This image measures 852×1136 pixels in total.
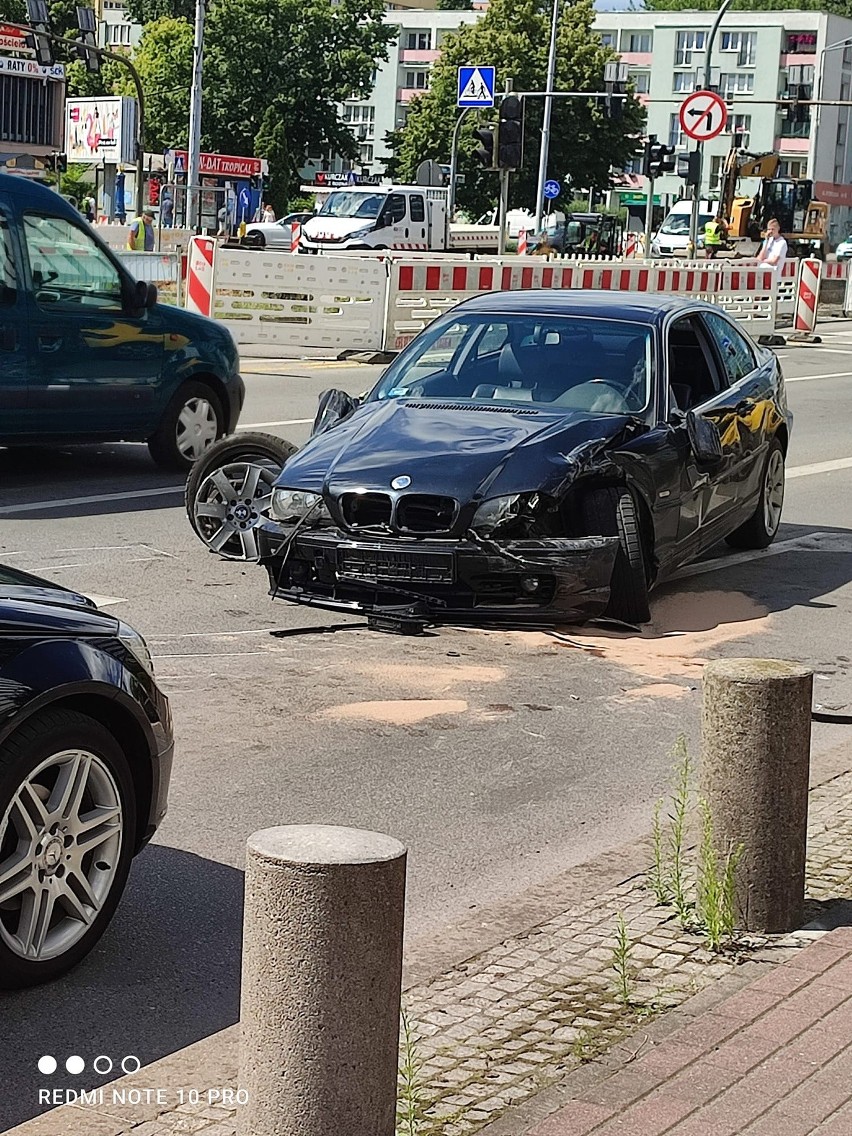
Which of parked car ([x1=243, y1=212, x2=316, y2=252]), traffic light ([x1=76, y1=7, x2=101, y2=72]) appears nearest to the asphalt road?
traffic light ([x1=76, y1=7, x2=101, y2=72])

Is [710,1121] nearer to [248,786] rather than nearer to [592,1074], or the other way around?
[592,1074]

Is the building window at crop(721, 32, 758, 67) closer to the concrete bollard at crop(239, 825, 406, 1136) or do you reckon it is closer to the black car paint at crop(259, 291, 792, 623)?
the black car paint at crop(259, 291, 792, 623)

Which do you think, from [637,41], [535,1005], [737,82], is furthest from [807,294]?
[637,41]

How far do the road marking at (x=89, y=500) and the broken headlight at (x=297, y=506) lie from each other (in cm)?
328

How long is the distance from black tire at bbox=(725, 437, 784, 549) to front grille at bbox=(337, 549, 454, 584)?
11.3 feet

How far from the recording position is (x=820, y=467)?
1555 cm

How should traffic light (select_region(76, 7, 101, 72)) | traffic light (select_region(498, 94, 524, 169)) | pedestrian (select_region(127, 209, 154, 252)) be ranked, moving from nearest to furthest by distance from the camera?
traffic light (select_region(498, 94, 524, 169)), pedestrian (select_region(127, 209, 154, 252)), traffic light (select_region(76, 7, 101, 72))

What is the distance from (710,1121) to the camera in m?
3.68

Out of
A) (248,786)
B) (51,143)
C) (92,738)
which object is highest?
(51,143)

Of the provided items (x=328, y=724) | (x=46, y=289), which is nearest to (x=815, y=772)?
(x=328, y=724)

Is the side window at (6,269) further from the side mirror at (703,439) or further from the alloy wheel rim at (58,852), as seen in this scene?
the alloy wheel rim at (58,852)

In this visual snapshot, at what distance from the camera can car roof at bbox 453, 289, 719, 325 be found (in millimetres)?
9922

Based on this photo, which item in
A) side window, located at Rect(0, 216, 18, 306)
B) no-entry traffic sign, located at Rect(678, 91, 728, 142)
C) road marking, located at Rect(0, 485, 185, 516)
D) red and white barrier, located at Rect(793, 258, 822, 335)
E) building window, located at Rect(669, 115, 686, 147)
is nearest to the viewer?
road marking, located at Rect(0, 485, 185, 516)

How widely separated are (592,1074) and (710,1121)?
355mm
